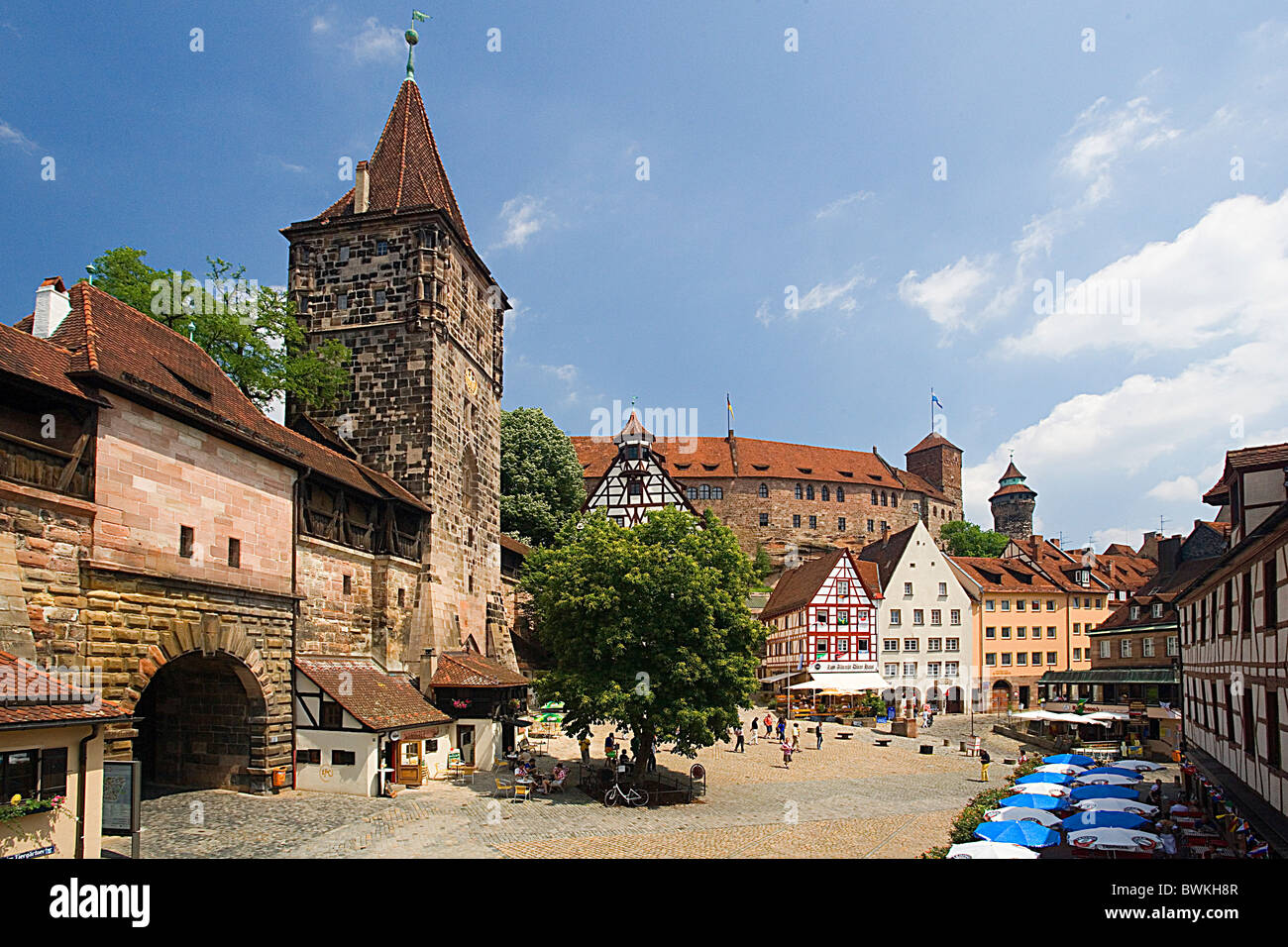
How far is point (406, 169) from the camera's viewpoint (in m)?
36.2

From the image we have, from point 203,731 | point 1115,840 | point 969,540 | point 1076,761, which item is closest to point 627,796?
point 203,731

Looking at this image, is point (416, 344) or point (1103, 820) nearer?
point (1103, 820)

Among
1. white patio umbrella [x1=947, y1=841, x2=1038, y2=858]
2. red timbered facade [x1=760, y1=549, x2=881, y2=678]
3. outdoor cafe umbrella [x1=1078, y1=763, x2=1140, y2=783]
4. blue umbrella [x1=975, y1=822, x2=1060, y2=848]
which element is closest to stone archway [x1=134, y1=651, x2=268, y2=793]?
white patio umbrella [x1=947, y1=841, x2=1038, y2=858]

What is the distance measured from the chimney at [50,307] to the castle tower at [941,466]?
335ft

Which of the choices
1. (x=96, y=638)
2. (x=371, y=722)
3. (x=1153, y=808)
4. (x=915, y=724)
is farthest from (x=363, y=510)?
(x=915, y=724)

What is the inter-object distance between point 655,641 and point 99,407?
14136mm

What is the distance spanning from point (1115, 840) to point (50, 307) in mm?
23049

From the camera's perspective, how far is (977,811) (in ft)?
68.5

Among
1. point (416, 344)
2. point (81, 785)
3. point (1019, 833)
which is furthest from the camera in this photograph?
point (416, 344)

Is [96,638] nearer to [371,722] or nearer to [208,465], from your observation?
[208,465]

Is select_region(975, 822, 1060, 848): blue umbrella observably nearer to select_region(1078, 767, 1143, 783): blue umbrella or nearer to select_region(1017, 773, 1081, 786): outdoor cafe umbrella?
select_region(1017, 773, 1081, 786): outdoor cafe umbrella

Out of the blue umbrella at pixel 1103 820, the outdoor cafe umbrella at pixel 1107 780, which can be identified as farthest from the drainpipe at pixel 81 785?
the outdoor cafe umbrella at pixel 1107 780

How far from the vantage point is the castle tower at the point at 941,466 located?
110938 millimetres

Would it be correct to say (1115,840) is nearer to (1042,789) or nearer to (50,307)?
(1042,789)
